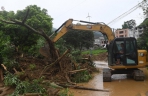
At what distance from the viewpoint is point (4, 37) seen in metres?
14.2

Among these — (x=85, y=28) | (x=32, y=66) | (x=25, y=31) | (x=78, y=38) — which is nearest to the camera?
(x=32, y=66)

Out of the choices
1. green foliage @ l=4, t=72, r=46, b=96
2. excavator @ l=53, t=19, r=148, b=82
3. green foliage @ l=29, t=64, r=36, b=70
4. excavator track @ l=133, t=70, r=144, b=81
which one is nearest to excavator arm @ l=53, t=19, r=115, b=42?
excavator @ l=53, t=19, r=148, b=82

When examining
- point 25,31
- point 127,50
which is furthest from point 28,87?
point 25,31

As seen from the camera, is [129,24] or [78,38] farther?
[129,24]

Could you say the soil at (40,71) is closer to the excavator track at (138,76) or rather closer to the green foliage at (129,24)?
the excavator track at (138,76)

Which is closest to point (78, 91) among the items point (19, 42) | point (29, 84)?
point (29, 84)

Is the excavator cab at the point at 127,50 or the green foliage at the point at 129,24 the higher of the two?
the green foliage at the point at 129,24

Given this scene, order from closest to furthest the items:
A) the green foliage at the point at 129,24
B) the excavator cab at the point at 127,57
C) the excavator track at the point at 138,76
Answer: the excavator track at the point at 138,76, the excavator cab at the point at 127,57, the green foliage at the point at 129,24

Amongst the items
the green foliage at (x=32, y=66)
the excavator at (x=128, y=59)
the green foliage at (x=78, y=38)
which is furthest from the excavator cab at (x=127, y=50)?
the green foliage at (x=78, y=38)

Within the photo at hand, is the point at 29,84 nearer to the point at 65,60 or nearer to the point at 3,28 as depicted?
the point at 65,60

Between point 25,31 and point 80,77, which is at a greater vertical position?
point 25,31

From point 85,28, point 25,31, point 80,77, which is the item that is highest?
point 25,31

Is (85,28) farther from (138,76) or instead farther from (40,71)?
(138,76)

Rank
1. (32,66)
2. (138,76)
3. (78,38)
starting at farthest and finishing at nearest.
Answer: (78,38) → (32,66) → (138,76)
